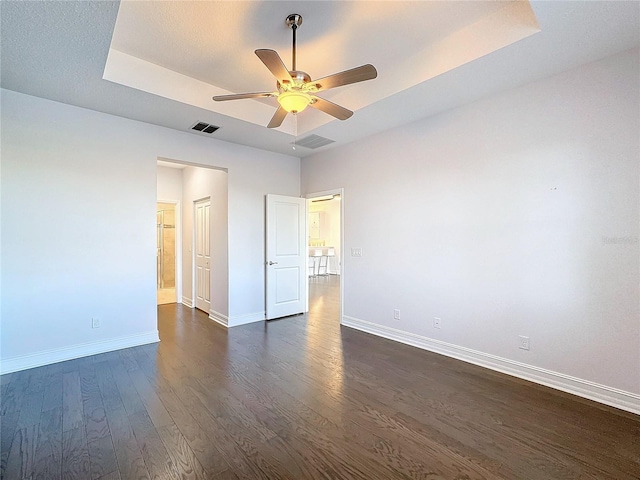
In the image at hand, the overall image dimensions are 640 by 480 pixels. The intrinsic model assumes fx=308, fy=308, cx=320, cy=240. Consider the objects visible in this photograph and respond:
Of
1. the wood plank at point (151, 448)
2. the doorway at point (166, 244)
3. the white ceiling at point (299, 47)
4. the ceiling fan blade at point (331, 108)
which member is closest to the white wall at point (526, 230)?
the white ceiling at point (299, 47)

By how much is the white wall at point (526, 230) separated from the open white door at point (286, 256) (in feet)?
5.34

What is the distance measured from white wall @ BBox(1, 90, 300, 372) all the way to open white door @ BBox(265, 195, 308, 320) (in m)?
1.52

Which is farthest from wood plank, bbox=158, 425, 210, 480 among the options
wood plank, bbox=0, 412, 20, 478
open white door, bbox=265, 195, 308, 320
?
Result: open white door, bbox=265, 195, 308, 320

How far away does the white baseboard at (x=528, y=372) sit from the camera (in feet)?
8.09

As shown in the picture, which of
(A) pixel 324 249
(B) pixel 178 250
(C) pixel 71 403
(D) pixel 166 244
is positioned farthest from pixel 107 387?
(A) pixel 324 249

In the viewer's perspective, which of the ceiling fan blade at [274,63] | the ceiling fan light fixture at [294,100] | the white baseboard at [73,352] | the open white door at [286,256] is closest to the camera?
the ceiling fan blade at [274,63]

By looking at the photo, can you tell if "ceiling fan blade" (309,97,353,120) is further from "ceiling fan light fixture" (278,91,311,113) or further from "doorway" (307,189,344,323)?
"doorway" (307,189,344,323)

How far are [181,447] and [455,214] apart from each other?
334 cm

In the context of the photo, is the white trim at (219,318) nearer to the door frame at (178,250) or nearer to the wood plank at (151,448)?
the door frame at (178,250)

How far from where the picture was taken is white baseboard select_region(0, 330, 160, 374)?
3.11 m

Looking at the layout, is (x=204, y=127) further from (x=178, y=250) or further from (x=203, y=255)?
(x=178, y=250)

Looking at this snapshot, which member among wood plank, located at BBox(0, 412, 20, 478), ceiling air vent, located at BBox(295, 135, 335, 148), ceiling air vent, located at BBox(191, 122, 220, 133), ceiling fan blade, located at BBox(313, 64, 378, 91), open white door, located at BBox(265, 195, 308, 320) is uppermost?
ceiling air vent, located at BBox(191, 122, 220, 133)

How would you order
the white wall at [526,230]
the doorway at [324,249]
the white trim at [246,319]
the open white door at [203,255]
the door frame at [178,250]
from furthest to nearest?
the doorway at [324,249]
the door frame at [178,250]
the open white door at [203,255]
the white trim at [246,319]
the white wall at [526,230]

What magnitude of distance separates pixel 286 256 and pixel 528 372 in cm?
369
